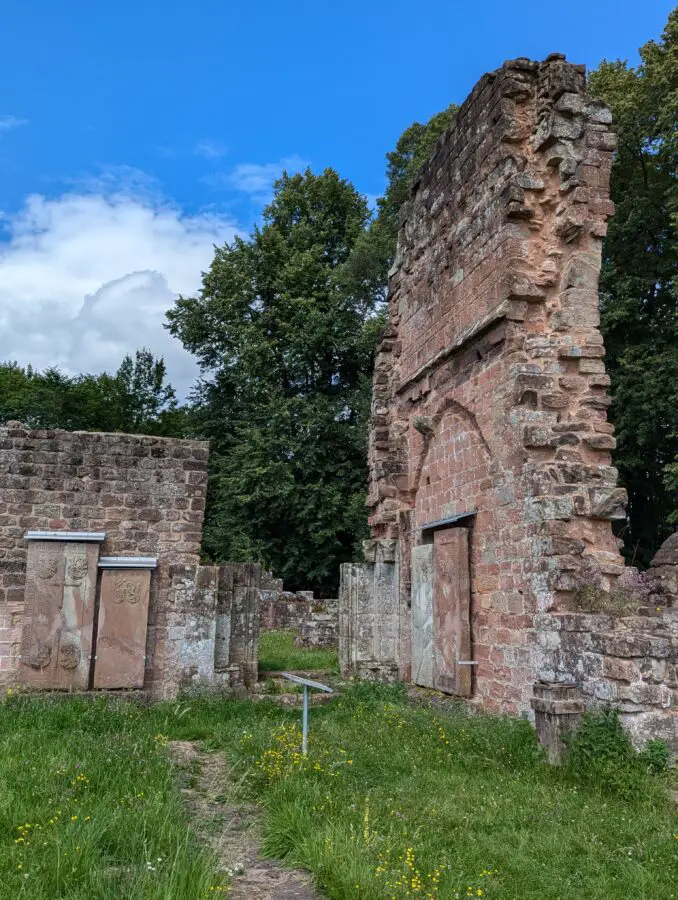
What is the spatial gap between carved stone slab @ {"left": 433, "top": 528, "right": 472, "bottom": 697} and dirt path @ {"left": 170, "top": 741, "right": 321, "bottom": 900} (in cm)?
328

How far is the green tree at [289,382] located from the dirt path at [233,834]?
17331 millimetres

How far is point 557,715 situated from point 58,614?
19.8 ft


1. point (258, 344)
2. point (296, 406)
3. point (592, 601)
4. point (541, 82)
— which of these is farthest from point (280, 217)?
point (592, 601)

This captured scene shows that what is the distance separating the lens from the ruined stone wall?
9336 mm

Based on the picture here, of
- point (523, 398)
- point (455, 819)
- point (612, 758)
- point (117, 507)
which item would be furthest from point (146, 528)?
point (612, 758)

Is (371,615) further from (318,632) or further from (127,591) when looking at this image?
(318,632)

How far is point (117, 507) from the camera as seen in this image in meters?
9.72

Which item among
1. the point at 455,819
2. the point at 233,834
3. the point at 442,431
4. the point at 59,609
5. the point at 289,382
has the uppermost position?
the point at 289,382

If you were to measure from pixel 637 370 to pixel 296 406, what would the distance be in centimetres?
1135

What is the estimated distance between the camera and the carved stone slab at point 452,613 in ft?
29.0

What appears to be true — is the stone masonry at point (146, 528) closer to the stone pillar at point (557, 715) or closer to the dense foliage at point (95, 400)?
the stone pillar at point (557, 715)

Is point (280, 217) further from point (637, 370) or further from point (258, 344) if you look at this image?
point (637, 370)

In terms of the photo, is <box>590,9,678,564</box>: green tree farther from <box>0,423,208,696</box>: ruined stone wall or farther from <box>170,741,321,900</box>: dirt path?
<box>170,741,321,900</box>: dirt path

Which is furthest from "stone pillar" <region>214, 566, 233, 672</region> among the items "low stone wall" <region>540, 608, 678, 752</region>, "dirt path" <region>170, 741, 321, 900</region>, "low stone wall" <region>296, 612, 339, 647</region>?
"low stone wall" <region>296, 612, 339, 647</region>
